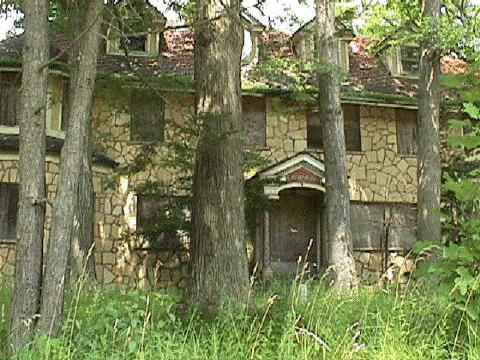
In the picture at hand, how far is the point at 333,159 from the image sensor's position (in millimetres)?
12586

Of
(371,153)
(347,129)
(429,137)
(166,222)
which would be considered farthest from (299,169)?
(166,222)

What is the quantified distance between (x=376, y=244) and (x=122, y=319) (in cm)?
1304

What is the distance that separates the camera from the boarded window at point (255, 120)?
666 inches

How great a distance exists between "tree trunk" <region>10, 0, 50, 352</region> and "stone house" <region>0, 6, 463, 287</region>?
28.1 ft

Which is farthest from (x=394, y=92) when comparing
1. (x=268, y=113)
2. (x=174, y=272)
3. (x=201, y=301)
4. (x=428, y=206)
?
(x=201, y=301)

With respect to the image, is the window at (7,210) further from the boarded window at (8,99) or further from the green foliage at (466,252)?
the green foliage at (466,252)

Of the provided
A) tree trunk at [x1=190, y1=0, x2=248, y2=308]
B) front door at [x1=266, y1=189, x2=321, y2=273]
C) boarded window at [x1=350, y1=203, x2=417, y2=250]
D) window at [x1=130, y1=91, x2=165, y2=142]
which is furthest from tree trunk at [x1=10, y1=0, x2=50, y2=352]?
boarded window at [x1=350, y1=203, x2=417, y2=250]

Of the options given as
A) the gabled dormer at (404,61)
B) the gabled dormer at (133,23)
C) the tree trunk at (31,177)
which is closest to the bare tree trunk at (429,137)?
the gabled dormer at (404,61)

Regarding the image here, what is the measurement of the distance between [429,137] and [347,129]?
4.24m

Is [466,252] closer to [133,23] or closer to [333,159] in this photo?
[133,23]

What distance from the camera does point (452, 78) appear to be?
5289mm

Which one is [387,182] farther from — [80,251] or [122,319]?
[122,319]

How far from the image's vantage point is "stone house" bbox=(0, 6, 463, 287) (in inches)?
591

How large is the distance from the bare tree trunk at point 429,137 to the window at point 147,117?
5723 mm
